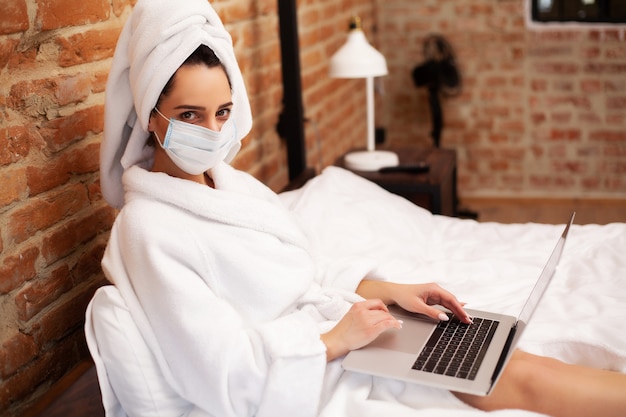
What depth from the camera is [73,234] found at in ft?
5.24

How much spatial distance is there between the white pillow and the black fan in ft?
10.4

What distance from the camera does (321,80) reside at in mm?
3461

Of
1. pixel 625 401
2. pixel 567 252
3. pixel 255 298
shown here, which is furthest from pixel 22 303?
pixel 567 252

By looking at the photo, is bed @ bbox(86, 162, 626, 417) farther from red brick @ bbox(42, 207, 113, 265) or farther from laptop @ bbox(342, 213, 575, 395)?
red brick @ bbox(42, 207, 113, 265)

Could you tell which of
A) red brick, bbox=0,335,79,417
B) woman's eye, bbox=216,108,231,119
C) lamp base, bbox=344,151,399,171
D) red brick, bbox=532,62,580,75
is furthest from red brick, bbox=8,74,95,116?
red brick, bbox=532,62,580,75

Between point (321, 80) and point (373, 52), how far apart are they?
736mm

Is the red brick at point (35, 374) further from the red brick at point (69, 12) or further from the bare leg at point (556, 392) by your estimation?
the bare leg at point (556, 392)

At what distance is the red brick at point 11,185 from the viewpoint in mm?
1382

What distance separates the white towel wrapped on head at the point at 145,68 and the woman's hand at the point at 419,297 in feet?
1.60

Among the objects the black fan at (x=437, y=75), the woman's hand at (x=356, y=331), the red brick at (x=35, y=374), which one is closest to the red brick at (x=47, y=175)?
the red brick at (x=35, y=374)

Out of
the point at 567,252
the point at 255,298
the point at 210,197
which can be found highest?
the point at 210,197

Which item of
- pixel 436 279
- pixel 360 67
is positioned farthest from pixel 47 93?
pixel 360 67

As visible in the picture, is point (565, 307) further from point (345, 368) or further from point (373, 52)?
point (373, 52)

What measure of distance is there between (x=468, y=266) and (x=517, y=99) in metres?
2.48
